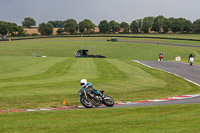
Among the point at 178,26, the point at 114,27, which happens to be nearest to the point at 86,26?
the point at 114,27

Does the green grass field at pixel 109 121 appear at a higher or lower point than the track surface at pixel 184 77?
higher

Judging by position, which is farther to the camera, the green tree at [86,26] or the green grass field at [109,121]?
the green tree at [86,26]

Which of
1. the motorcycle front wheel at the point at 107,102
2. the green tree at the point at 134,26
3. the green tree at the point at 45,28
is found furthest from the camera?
the green tree at the point at 134,26

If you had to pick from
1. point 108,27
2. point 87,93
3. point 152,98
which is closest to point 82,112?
point 87,93

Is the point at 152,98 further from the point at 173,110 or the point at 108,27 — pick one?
the point at 108,27

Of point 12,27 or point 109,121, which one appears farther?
point 12,27

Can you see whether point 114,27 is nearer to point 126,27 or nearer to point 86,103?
point 126,27

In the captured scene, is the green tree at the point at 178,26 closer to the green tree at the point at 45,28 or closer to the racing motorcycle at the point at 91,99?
the green tree at the point at 45,28

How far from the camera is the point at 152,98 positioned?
50.3 ft

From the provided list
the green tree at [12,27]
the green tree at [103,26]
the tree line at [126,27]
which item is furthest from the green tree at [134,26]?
the green tree at [12,27]

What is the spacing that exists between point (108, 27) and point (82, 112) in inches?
6515

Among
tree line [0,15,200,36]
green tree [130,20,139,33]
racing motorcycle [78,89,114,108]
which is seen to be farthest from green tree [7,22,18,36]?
racing motorcycle [78,89,114,108]

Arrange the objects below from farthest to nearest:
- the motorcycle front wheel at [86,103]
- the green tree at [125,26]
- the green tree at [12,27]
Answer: the green tree at [125,26], the green tree at [12,27], the motorcycle front wheel at [86,103]

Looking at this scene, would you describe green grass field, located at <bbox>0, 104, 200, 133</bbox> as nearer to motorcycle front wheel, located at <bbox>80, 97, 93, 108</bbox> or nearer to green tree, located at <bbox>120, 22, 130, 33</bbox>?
motorcycle front wheel, located at <bbox>80, 97, 93, 108</bbox>
